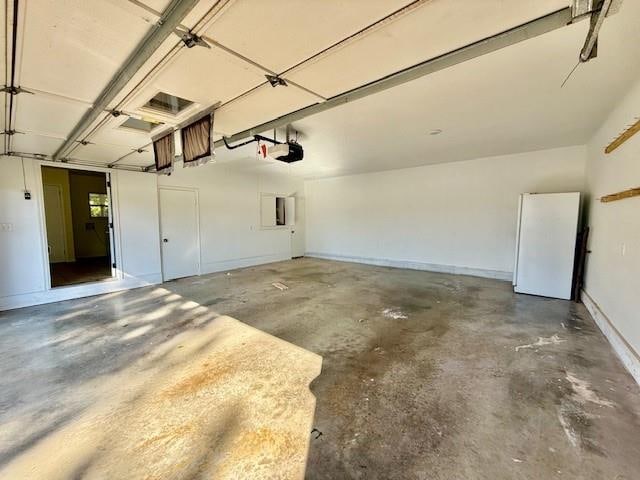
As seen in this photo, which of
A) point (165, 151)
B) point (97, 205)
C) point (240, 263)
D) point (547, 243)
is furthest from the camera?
point (97, 205)

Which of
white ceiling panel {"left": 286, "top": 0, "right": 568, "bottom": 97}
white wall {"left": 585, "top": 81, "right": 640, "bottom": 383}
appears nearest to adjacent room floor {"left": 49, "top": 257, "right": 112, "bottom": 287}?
white ceiling panel {"left": 286, "top": 0, "right": 568, "bottom": 97}

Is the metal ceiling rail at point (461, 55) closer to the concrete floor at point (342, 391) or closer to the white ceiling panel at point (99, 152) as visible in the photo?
the concrete floor at point (342, 391)

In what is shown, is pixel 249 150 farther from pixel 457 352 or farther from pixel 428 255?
pixel 428 255

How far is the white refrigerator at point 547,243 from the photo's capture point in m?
4.48

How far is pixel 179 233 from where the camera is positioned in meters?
6.41

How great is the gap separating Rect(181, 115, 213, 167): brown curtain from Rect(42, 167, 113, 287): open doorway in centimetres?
514

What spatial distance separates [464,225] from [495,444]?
18.1ft

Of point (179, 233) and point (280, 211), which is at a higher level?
point (280, 211)

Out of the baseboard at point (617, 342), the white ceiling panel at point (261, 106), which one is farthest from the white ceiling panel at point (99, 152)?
the baseboard at point (617, 342)

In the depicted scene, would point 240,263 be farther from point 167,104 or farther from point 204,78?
point 204,78

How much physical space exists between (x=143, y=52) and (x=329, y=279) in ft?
17.1

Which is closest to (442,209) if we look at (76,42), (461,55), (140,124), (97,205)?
(461,55)

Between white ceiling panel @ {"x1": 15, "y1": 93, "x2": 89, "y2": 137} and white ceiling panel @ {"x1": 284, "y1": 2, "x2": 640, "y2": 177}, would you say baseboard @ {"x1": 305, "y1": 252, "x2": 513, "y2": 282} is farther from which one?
white ceiling panel @ {"x1": 15, "y1": 93, "x2": 89, "y2": 137}

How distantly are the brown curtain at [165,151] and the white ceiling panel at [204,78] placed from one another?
0.95 m
